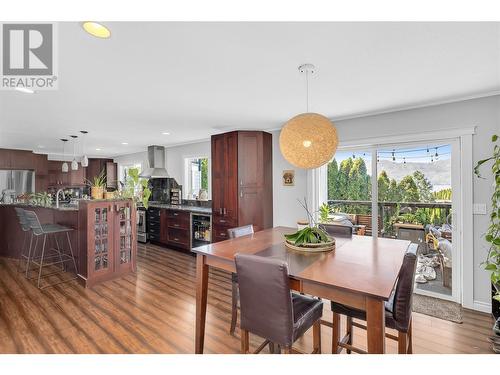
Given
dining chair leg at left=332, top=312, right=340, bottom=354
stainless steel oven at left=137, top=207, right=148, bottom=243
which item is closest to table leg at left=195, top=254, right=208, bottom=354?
dining chair leg at left=332, top=312, right=340, bottom=354

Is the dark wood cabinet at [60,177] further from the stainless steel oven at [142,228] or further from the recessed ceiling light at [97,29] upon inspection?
the recessed ceiling light at [97,29]

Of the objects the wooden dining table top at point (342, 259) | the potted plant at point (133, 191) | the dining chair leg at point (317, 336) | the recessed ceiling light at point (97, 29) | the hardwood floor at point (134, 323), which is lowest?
the hardwood floor at point (134, 323)

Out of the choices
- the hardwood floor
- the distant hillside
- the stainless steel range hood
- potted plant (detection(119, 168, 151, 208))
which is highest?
the stainless steel range hood

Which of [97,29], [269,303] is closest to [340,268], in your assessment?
[269,303]

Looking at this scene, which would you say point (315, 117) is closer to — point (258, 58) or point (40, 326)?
point (258, 58)

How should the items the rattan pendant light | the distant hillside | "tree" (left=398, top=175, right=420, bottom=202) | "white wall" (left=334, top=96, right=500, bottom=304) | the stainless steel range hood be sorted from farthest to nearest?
1. the stainless steel range hood
2. "tree" (left=398, top=175, right=420, bottom=202)
3. the distant hillside
4. "white wall" (left=334, top=96, right=500, bottom=304)
5. the rattan pendant light

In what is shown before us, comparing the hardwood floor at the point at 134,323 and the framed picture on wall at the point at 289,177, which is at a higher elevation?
the framed picture on wall at the point at 289,177

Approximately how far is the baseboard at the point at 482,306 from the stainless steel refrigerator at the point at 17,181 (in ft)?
29.8

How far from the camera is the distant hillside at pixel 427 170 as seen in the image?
9.97 ft

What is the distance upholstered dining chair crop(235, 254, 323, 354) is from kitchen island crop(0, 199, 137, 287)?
8.85 ft

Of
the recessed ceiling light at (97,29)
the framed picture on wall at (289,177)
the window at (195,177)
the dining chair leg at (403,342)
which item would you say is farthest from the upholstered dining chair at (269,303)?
the window at (195,177)

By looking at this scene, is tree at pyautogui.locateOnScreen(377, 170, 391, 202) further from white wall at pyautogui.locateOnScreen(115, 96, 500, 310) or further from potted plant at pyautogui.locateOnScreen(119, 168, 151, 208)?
potted plant at pyautogui.locateOnScreen(119, 168, 151, 208)

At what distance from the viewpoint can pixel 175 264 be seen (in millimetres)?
4281

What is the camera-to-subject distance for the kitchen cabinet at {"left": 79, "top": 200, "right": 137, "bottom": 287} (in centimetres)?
337
